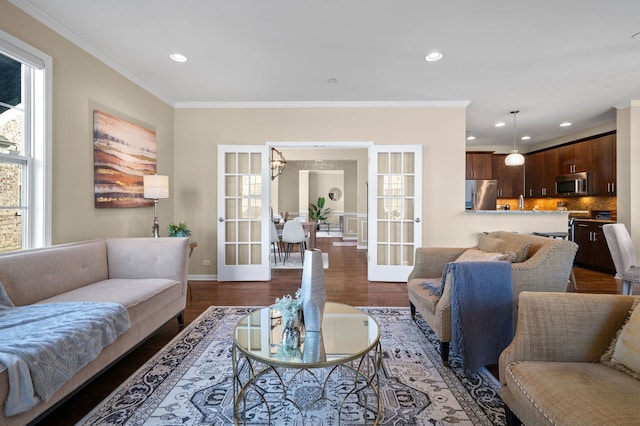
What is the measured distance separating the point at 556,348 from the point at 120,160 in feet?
13.2

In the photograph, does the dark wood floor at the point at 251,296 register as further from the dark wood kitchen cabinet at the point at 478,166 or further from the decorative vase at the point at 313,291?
the dark wood kitchen cabinet at the point at 478,166

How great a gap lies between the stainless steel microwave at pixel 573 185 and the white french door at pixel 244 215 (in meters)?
5.92

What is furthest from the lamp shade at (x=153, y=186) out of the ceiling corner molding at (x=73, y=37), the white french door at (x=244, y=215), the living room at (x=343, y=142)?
the ceiling corner molding at (x=73, y=37)

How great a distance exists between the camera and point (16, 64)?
2354 millimetres

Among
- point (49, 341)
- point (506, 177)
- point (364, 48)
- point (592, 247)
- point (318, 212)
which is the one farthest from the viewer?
point (318, 212)

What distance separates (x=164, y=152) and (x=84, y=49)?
1.56 m

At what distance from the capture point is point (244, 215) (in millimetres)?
4477

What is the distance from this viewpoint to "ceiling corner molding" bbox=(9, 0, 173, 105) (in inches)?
91.3

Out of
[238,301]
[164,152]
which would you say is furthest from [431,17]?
[164,152]

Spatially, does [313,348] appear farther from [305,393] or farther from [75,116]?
[75,116]

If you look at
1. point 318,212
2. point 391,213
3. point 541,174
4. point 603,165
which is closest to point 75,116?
point 391,213

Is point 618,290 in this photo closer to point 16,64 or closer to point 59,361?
point 59,361

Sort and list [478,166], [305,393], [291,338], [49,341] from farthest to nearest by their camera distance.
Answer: [478,166]
[305,393]
[291,338]
[49,341]

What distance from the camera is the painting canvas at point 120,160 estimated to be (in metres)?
3.03
